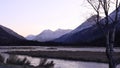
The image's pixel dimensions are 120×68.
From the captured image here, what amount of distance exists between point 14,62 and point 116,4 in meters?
17.9

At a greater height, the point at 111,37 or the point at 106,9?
the point at 106,9

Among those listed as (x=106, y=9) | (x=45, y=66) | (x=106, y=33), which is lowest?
(x=45, y=66)

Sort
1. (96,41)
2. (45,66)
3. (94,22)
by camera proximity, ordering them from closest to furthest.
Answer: (94,22)
(45,66)
(96,41)

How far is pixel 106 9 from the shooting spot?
77.1ft

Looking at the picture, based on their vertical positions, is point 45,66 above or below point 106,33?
below

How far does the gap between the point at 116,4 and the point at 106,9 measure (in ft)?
2.25

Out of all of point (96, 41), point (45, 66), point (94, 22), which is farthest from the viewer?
point (96, 41)

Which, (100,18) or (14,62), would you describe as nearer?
(100,18)

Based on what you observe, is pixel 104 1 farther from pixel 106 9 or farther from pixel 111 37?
pixel 111 37

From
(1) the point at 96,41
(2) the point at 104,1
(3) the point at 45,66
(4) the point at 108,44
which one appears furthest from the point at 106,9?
(1) the point at 96,41

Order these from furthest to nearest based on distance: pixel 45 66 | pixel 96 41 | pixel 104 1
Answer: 1. pixel 96 41
2. pixel 45 66
3. pixel 104 1

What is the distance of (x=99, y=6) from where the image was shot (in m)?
23.8

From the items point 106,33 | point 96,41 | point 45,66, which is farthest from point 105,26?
point 96,41

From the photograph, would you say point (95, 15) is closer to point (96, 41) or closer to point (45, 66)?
point (45, 66)
